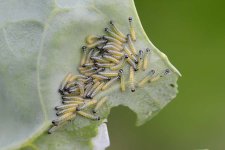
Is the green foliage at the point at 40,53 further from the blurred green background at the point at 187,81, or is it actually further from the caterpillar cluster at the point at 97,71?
the blurred green background at the point at 187,81

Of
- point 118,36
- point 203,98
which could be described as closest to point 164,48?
point 203,98

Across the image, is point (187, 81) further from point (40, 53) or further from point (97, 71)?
point (40, 53)

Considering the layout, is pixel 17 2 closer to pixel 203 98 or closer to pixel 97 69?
pixel 97 69

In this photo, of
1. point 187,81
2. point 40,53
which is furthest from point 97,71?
point 187,81

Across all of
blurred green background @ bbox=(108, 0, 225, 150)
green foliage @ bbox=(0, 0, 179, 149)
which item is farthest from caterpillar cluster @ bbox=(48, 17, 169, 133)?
blurred green background @ bbox=(108, 0, 225, 150)

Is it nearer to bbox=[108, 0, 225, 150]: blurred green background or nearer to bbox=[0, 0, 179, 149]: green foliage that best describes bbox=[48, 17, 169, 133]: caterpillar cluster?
bbox=[0, 0, 179, 149]: green foliage

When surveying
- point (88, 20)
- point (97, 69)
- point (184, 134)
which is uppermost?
point (88, 20)

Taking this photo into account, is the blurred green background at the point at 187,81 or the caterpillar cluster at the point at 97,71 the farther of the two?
the blurred green background at the point at 187,81

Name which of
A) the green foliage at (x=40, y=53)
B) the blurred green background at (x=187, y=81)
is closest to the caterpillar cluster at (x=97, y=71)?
the green foliage at (x=40, y=53)
